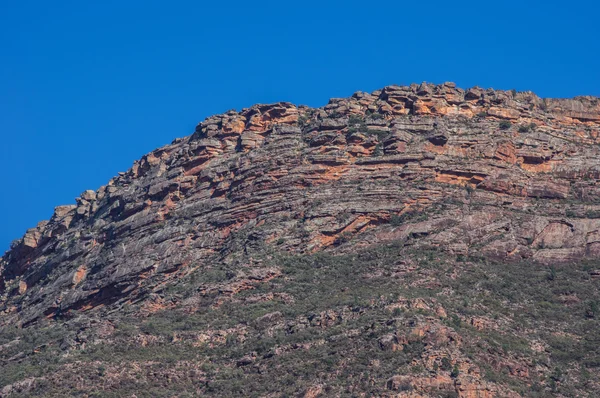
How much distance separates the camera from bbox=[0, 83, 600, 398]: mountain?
279 ft

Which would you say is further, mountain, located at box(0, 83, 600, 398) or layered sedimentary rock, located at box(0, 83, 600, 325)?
layered sedimentary rock, located at box(0, 83, 600, 325)

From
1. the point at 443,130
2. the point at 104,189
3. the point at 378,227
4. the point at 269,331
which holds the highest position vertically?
the point at 104,189

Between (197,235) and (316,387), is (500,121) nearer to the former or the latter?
(197,235)

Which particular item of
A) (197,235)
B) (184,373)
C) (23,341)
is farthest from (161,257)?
(184,373)

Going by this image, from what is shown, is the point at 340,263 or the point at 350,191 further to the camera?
the point at 350,191

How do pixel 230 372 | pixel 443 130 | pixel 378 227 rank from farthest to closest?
pixel 443 130
pixel 378 227
pixel 230 372

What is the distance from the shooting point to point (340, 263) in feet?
329

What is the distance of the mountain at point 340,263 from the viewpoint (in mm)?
84938

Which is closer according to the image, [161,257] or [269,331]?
[269,331]

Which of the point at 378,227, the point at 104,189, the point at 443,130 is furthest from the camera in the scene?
the point at 104,189

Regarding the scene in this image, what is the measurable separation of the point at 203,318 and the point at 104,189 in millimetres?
44484

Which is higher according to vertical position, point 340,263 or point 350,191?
point 350,191

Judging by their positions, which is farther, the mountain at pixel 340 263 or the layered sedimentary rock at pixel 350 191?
the layered sedimentary rock at pixel 350 191

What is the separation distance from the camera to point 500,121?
116250mm
